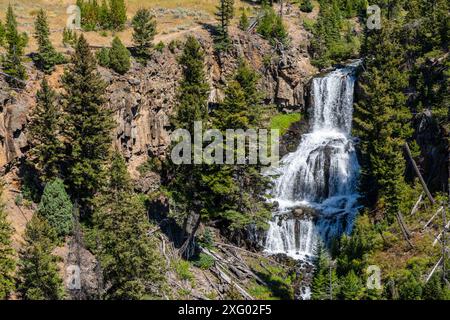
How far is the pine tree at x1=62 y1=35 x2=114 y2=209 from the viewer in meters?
48.0

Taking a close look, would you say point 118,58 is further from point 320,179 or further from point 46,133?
point 320,179

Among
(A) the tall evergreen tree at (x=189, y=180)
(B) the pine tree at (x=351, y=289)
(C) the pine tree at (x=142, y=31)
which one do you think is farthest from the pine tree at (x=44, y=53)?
(B) the pine tree at (x=351, y=289)

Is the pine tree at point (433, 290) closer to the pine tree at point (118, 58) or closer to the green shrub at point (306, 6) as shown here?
the pine tree at point (118, 58)

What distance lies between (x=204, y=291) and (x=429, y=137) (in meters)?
30.5

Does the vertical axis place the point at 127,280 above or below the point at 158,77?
below

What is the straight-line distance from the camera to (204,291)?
47875mm

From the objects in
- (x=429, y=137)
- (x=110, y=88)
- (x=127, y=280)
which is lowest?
(x=127, y=280)

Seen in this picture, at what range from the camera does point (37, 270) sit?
36.9 m

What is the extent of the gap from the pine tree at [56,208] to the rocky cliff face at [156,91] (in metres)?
5.56

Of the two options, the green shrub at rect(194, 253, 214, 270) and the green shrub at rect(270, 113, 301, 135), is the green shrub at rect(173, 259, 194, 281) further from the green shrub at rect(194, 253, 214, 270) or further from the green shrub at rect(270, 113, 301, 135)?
the green shrub at rect(270, 113, 301, 135)

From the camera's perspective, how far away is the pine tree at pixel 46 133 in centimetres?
4719
